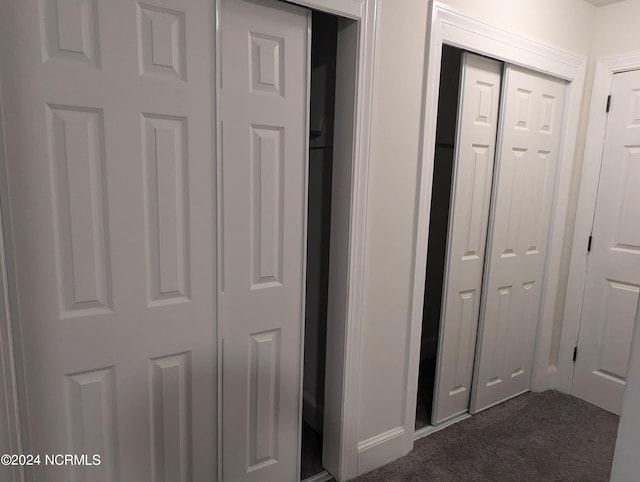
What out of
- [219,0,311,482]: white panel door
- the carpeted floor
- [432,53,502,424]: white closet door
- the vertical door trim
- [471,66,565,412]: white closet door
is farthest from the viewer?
[471,66,565,412]: white closet door

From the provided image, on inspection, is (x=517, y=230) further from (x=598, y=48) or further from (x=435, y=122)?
(x=598, y=48)

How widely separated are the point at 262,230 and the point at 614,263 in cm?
225

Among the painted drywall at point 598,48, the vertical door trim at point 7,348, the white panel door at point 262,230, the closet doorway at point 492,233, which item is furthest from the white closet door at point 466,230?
the vertical door trim at point 7,348

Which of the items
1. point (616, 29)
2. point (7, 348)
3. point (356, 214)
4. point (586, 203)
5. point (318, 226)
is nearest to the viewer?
point (7, 348)

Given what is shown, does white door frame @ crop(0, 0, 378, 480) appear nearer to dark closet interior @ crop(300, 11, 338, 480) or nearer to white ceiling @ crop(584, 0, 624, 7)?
dark closet interior @ crop(300, 11, 338, 480)

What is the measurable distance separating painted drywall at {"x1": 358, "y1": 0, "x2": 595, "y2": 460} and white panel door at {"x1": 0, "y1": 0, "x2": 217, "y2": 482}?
0.71 metres

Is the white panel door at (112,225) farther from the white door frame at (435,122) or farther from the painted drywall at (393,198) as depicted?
the white door frame at (435,122)

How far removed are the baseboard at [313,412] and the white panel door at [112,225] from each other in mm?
899

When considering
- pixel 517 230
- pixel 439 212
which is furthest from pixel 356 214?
pixel 439 212

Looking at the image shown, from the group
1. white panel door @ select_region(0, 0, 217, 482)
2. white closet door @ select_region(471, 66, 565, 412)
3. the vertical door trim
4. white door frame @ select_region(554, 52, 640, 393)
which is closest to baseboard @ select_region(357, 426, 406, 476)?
white closet door @ select_region(471, 66, 565, 412)

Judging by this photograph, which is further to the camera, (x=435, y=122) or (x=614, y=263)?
(x=614, y=263)

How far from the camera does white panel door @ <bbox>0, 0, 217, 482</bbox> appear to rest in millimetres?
1142

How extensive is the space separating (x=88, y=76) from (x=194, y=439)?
1247 millimetres

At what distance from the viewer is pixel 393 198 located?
6.08 feet
